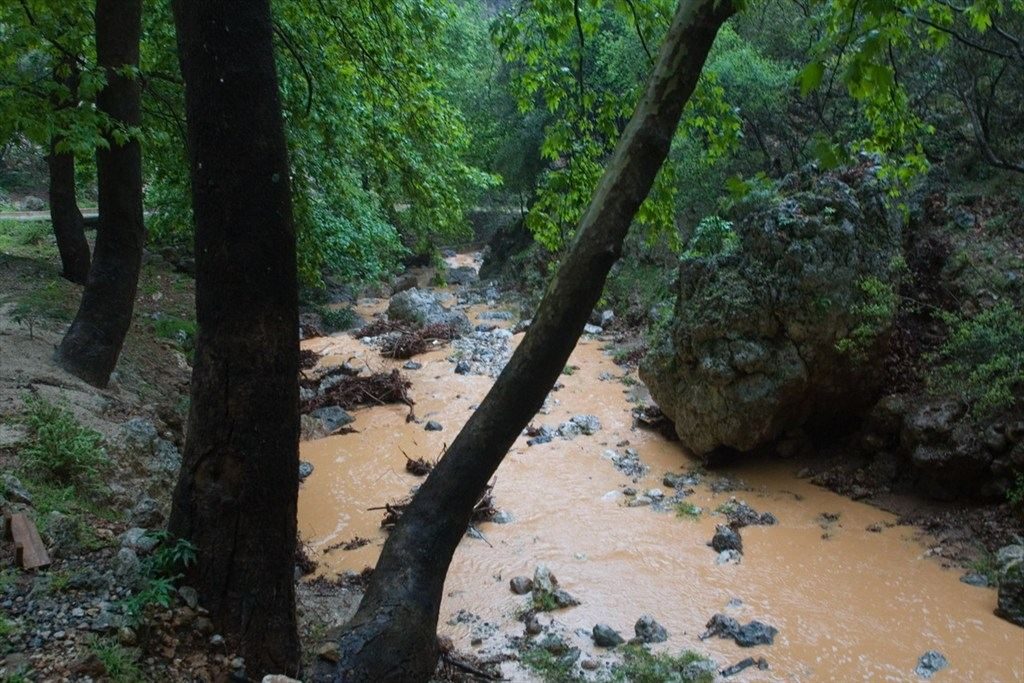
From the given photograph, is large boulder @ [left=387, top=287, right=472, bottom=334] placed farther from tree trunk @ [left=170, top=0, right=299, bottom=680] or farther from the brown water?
tree trunk @ [left=170, top=0, right=299, bottom=680]

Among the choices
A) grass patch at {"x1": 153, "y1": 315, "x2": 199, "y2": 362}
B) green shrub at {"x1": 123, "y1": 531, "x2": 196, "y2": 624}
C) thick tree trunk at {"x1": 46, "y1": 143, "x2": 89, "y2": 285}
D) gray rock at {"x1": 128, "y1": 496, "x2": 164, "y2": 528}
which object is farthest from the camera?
thick tree trunk at {"x1": 46, "y1": 143, "x2": 89, "y2": 285}

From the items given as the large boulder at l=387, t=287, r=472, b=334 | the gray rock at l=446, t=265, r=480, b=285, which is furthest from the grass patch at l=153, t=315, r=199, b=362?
the gray rock at l=446, t=265, r=480, b=285

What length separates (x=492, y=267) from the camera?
21.3 meters

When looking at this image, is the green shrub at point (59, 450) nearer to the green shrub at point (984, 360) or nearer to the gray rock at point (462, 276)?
the green shrub at point (984, 360)

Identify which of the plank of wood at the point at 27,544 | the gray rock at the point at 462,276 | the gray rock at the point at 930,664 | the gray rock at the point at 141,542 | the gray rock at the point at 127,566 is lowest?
the gray rock at the point at 930,664

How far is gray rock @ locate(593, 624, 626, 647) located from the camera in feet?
16.2

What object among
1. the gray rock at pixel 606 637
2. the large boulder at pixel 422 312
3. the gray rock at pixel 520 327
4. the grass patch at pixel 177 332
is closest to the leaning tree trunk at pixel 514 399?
the gray rock at pixel 606 637

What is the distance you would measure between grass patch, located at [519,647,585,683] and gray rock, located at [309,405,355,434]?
555 centimetres

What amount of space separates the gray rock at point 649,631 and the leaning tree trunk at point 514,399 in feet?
8.67

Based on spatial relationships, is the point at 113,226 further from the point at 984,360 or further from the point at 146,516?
the point at 984,360

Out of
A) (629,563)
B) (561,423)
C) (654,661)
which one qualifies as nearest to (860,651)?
(654,661)

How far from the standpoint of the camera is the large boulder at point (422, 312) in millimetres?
15102

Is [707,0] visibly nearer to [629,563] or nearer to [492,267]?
[629,563]

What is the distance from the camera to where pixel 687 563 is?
6.20 m
